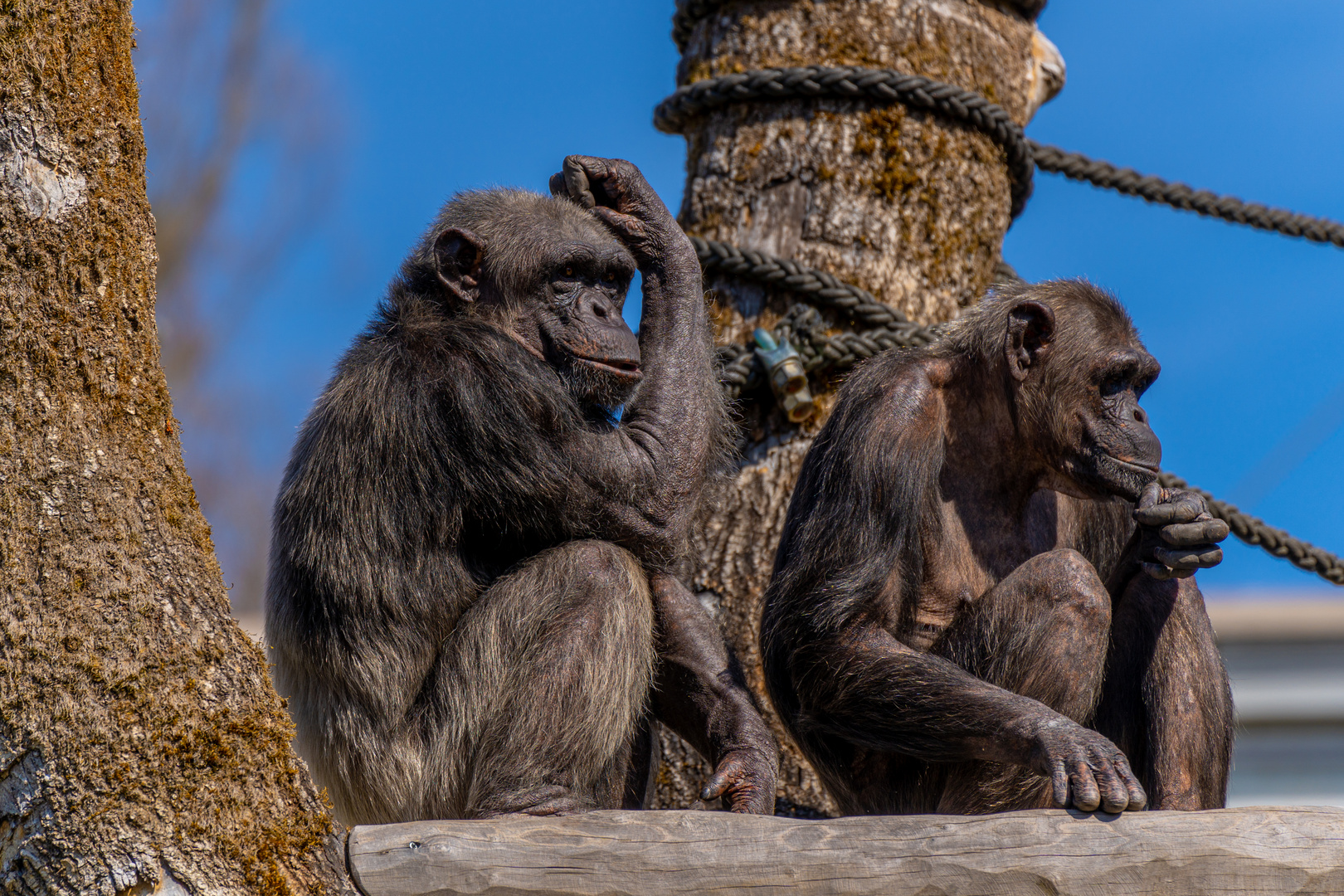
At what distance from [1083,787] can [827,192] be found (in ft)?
8.82

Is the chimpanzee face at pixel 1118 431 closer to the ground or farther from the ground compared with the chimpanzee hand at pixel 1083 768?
farther from the ground

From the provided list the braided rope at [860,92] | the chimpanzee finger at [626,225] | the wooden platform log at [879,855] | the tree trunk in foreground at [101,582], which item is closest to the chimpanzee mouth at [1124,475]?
the wooden platform log at [879,855]

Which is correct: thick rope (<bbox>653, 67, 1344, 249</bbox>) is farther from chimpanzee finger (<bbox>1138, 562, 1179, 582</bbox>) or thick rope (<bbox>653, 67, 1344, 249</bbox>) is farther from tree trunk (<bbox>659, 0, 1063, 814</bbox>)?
chimpanzee finger (<bbox>1138, 562, 1179, 582</bbox>)

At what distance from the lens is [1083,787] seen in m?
2.95

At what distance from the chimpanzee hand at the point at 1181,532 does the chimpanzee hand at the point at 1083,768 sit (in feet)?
1.70

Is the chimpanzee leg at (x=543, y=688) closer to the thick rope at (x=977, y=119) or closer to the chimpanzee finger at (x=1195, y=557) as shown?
the chimpanzee finger at (x=1195, y=557)

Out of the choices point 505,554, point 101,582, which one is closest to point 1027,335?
point 505,554

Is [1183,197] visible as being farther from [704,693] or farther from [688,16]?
[704,693]

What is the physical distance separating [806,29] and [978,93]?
69 centimetres

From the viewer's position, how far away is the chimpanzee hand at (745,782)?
11.3 feet

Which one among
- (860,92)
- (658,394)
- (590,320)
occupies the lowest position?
(658,394)

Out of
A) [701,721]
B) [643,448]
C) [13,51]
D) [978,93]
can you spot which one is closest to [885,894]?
[701,721]

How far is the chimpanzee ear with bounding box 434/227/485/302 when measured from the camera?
Answer: 4.00m

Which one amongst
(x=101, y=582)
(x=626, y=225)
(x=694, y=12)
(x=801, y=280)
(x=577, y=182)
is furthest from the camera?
(x=694, y=12)
